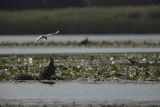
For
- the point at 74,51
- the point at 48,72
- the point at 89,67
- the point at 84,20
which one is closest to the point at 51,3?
the point at 84,20

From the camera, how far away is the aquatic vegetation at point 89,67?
64.8ft

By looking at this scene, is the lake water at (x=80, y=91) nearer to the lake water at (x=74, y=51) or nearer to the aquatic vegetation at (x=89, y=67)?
the aquatic vegetation at (x=89, y=67)

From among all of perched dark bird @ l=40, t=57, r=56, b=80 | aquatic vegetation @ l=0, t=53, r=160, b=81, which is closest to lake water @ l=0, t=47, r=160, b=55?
aquatic vegetation @ l=0, t=53, r=160, b=81

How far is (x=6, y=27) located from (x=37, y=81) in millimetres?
35064

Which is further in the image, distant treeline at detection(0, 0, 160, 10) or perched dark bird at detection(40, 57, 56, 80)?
distant treeline at detection(0, 0, 160, 10)

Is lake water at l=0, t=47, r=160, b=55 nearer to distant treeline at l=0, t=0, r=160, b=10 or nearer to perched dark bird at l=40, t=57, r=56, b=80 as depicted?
perched dark bird at l=40, t=57, r=56, b=80

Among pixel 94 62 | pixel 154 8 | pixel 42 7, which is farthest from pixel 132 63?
pixel 42 7

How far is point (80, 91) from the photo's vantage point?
57.2ft

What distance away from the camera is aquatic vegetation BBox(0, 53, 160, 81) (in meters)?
19.8

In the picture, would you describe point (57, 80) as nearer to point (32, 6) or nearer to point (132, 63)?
point (132, 63)

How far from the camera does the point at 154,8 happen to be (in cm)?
5269

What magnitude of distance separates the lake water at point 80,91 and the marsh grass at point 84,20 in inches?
1208

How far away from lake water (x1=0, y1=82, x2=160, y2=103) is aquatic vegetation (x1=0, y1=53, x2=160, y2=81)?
1.04 metres

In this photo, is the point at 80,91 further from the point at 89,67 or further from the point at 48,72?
the point at 89,67
